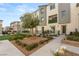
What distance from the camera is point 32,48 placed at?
3.20 metres

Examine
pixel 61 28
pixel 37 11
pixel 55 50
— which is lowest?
pixel 55 50

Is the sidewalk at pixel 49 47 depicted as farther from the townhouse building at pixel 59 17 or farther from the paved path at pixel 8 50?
the paved path at pixel 8 50

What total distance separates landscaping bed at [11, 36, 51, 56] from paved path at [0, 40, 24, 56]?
2.2 inches

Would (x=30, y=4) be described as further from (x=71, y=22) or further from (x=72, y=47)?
(x=72, y=47)

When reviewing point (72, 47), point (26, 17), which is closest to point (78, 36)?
point (72, 47)

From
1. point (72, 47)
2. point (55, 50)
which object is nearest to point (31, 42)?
point (55, 50)

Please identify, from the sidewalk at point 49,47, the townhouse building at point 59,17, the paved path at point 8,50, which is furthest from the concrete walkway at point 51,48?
the paved path at point 8,50

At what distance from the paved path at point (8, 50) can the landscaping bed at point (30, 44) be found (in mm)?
56

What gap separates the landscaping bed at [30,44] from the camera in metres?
3.19

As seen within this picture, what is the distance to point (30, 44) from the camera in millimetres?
3217

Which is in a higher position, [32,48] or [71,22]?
[71,22]

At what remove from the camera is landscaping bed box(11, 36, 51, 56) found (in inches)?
125

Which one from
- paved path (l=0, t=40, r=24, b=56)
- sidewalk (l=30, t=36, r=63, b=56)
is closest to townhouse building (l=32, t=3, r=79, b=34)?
sidewalk (l=30, t=36, r=63, b=56)

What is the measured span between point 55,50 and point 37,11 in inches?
22.4
